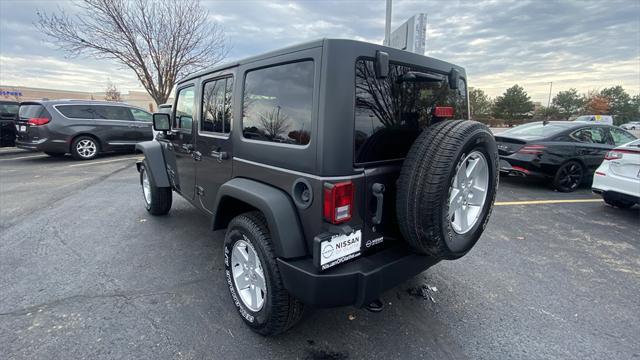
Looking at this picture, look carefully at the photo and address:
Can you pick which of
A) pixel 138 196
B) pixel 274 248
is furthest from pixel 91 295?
pixel 138 196

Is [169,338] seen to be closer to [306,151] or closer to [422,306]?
[306,151]

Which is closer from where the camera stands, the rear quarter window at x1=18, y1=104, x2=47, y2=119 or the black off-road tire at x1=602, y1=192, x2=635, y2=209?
the black off-road tire at x1=602, y1=192, x2=635, y2=209

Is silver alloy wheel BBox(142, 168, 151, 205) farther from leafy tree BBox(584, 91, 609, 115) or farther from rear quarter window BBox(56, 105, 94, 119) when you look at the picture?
leafy tree BBox(584, 91, 609, 115)

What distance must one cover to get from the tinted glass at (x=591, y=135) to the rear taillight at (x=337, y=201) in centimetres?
675

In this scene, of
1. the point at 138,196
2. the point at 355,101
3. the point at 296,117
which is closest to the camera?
the point at 355,101

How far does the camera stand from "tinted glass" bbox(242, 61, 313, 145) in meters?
1.87

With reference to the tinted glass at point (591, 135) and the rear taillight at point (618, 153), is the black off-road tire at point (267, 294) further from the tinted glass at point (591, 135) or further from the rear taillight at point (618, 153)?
the tinted glass at point (591, 135)

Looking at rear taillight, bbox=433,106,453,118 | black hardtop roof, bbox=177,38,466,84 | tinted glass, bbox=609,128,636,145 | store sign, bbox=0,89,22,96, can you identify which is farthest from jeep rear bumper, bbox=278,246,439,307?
store sign, bbox=0,89,22,96

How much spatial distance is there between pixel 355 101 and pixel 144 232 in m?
3.53

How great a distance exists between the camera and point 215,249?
3.60 metres

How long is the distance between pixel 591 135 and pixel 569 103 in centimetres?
7944

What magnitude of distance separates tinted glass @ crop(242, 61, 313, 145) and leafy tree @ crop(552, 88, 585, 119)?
82142 millimetres

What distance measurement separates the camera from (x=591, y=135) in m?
6.58

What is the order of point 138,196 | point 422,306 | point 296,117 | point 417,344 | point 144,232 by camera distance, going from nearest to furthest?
point 296,117 < point 417,344 < point 422,306 < point 144,232 < point 138,196
